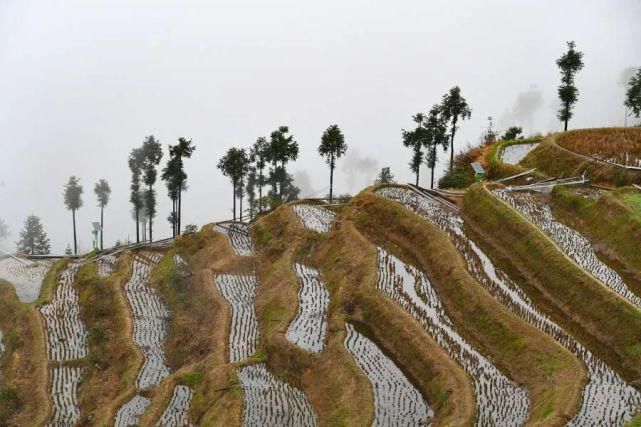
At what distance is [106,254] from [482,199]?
23589 mm

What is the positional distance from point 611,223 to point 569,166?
36.3ft

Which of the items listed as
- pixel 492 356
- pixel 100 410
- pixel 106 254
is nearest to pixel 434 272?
pixel 492 356

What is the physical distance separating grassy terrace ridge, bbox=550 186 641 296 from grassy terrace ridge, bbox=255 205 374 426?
36.0ft

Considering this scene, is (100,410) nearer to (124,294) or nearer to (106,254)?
(124,294)

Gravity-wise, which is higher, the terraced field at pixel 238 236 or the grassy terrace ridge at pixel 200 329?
the terraced field at pixel 238 236

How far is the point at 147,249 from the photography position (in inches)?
1748

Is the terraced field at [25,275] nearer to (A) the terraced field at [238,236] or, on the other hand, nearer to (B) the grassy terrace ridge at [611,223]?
(A) the terraced field at [238,236]

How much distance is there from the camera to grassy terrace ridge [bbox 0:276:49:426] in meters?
27.7

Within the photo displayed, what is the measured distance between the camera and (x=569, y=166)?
4069 cm

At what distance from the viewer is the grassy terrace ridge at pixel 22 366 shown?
1091 inches

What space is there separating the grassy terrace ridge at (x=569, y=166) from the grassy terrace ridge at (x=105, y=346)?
2497cm

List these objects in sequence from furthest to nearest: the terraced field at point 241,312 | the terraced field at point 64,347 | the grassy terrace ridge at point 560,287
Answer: the terraced field at point 241,312 → the terraced field at point 64,347 → the grassy terrace ridge at point 560,287

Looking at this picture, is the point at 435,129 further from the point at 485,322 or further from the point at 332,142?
the point at 485,322

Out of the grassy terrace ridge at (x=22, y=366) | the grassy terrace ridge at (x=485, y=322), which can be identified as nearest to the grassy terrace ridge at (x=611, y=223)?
the grassy terrace ridge at (x=485, y=322)
